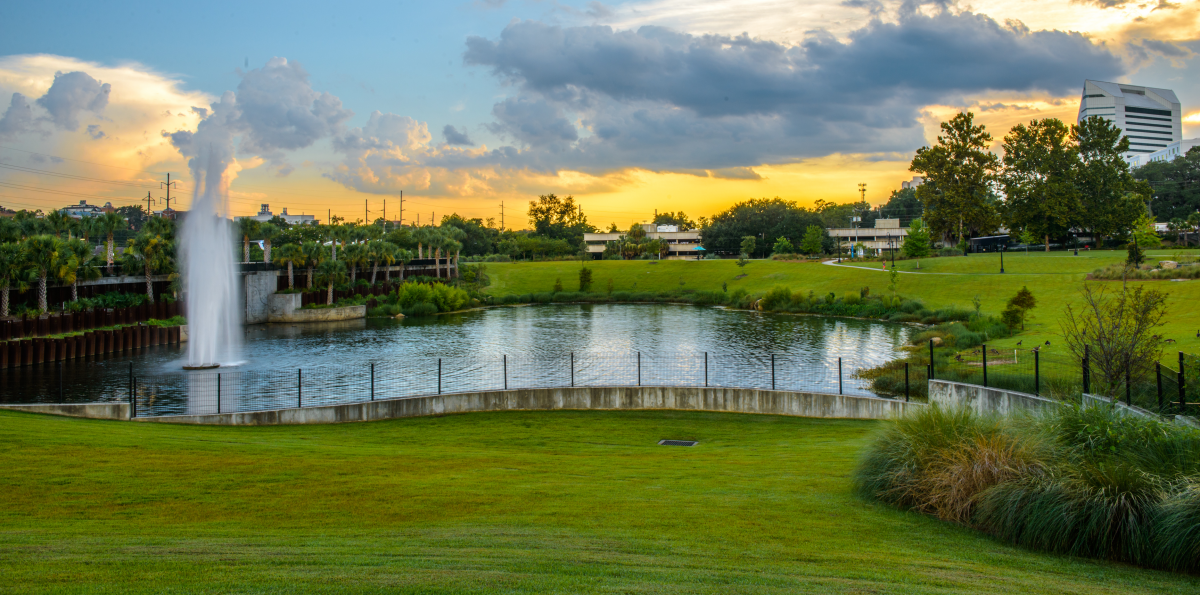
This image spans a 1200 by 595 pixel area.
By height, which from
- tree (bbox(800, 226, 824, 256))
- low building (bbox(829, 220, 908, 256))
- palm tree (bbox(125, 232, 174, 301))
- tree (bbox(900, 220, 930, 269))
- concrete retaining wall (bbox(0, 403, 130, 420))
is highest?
low building (bbox(829, 220, 908, 256))

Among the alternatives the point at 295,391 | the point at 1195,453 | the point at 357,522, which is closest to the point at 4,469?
the point at 357,522

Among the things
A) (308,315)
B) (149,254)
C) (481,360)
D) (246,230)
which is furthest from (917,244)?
(149,254)

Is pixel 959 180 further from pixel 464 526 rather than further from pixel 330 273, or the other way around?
pixel 464 526

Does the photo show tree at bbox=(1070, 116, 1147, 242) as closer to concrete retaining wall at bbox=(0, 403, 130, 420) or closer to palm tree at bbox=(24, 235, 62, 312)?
concrete retaining wall at bbox=(0, 403, 130, 420)

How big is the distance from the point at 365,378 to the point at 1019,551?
3101 centimetres

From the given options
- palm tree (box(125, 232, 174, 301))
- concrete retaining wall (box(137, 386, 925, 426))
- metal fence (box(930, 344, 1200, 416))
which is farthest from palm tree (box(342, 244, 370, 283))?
metal fence (box(930, 344, 1200, 416))

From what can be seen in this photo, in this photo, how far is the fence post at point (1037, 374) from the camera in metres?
18.6

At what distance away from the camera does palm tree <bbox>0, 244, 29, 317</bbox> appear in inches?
1730

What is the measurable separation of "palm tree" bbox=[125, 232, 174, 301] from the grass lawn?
49015 mm

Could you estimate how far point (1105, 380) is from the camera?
51.7ft

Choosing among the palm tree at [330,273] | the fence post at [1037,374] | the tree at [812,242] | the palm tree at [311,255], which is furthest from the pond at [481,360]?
the tree at [812,242]

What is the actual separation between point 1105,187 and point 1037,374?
3261 inches

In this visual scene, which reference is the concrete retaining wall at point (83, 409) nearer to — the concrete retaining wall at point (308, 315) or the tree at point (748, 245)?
the concrete retaining wall at point (308, 315)

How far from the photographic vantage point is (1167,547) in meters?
7.82
